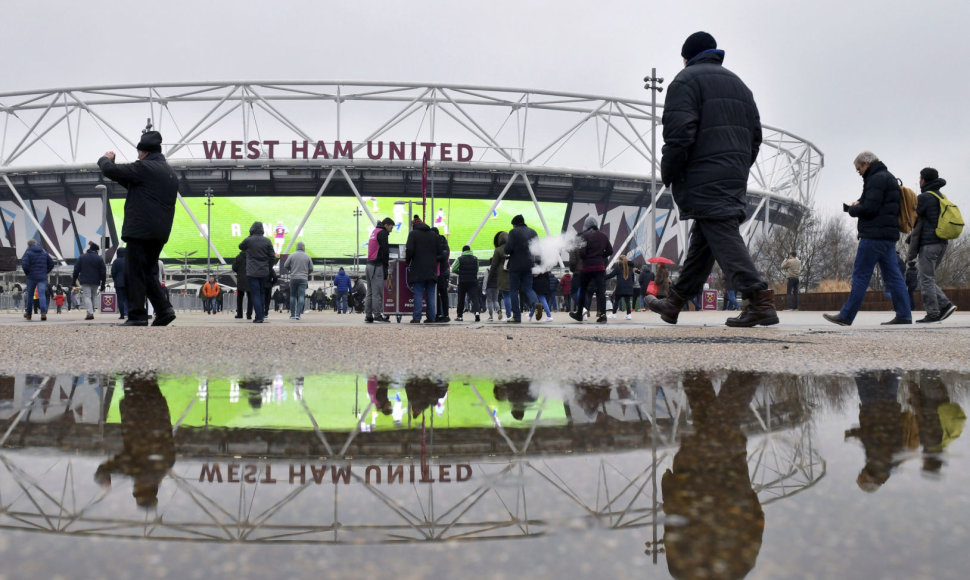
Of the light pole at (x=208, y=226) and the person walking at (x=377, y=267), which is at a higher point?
the light pole at (x=208, y=226)

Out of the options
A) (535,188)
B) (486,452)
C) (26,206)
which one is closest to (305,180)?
(535,188)

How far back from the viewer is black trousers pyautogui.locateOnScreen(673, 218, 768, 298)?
5426mm

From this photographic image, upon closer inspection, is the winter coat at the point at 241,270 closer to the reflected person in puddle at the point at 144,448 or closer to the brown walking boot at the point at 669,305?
the brown walking boot at the point at 669,305

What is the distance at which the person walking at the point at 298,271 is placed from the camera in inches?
593

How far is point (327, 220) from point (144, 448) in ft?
166

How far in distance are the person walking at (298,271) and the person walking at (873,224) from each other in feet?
33.9

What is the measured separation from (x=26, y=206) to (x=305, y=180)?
1869 centimetres

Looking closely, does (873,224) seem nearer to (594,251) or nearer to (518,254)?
(594,251)

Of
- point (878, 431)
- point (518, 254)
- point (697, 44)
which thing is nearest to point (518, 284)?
point (518, 254)

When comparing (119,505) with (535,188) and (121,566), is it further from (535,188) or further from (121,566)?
(535,188)

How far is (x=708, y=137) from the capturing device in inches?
219

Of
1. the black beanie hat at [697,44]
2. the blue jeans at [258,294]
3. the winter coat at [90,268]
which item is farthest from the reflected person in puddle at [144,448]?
the winter coat at [90,268]

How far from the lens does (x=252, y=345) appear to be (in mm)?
5051

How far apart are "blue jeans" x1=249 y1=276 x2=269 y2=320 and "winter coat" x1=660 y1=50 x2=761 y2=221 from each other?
323 inches
